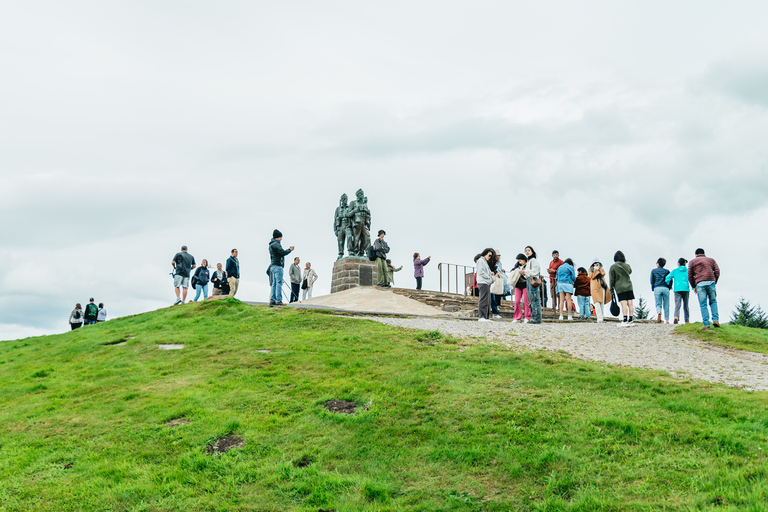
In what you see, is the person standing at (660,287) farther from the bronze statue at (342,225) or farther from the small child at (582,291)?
the bronze statue at (342,225)

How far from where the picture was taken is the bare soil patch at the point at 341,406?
26.5 ft

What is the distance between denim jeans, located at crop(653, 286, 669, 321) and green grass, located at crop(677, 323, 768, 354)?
196cm

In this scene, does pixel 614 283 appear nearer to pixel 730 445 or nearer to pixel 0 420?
pixel 730 445

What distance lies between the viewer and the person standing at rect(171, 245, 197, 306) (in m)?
A: 19.4

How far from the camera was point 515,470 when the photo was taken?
20.4 feet

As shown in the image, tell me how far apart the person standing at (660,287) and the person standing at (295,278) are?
12.0 metres

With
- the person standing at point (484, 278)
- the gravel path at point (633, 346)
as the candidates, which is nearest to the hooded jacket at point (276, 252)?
the gravel path at point (633, 346)

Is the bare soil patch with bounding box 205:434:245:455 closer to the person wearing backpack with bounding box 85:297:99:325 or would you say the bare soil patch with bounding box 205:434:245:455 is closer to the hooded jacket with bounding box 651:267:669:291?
the hooded jacket with bounding box 651:267:669:291

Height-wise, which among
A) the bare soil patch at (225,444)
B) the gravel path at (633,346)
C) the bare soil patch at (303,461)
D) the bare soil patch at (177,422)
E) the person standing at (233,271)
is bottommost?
the bare soil patch at (303,461)

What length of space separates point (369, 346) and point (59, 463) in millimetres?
5467

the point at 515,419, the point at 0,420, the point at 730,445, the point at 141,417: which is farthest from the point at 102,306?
the point at 730,445

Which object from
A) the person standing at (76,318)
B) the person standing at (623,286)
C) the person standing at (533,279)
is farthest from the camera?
the person standing at (76,318)

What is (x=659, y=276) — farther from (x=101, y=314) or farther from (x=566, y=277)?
(x=101, y=314)

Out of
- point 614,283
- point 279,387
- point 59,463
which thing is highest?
point 614,283
